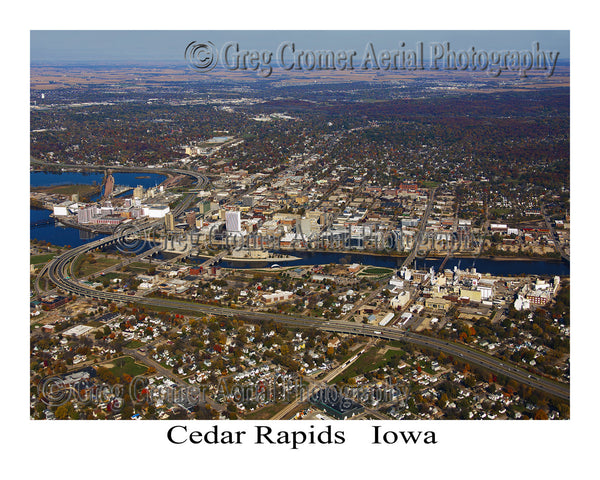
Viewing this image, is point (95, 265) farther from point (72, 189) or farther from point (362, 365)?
point (72, 189)

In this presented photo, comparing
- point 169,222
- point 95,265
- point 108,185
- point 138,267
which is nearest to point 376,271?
point 138,267

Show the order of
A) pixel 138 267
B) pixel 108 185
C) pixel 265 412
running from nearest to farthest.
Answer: pixel 265 412 < pixel 138 267 < pixel 108 185

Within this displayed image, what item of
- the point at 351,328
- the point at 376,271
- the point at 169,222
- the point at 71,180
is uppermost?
the point at 71,180

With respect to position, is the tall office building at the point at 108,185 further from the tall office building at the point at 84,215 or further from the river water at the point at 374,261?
the river water at the point at 374,261

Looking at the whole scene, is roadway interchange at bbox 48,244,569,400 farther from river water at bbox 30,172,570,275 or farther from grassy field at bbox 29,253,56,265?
river water at bbox 30,172,570,275

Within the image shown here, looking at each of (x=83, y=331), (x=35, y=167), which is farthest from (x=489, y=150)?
(x=83, y=331)

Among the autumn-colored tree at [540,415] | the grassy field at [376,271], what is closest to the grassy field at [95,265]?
the grassy field at [376,271]

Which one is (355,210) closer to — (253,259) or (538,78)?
(253,259)

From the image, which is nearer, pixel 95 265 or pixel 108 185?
pixel 95 265
